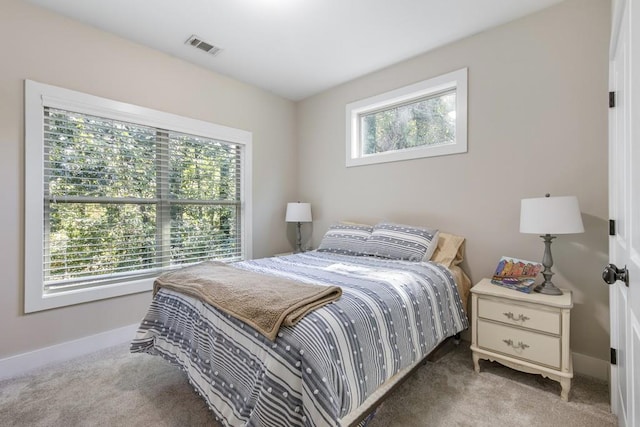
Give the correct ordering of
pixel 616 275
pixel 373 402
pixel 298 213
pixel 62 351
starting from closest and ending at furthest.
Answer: pixel 616 275, pixel 373 402, pixel 62 351, pixel 298 213

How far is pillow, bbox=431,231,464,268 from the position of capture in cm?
249

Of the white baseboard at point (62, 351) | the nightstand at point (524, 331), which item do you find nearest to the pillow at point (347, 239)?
the nightstand at point (524, 331)

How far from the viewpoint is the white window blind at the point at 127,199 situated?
2.30 m

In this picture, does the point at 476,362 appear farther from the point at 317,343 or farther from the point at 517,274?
the point at 317,343

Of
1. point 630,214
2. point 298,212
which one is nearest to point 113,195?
point 298,212

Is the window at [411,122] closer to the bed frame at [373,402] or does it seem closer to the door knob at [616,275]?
the door knob at [616,275]

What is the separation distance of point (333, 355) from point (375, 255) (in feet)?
5.25

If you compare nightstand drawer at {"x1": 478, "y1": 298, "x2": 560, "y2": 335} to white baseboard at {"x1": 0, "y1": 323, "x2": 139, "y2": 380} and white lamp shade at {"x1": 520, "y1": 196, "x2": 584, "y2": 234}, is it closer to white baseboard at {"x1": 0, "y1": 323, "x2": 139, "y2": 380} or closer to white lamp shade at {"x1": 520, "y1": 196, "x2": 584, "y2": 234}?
white lamp shade at {"x1": 520, "y1": 196, "x2": 584, "y2": 234}

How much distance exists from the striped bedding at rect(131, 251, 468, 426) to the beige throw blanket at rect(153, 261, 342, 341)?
0.14ft

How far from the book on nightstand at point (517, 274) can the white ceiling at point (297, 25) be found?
1.94m

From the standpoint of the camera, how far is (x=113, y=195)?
2549 millimetres

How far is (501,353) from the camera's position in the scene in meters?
1.93

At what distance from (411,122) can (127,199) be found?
9.44 ft

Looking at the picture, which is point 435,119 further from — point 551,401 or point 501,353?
point 551,401
